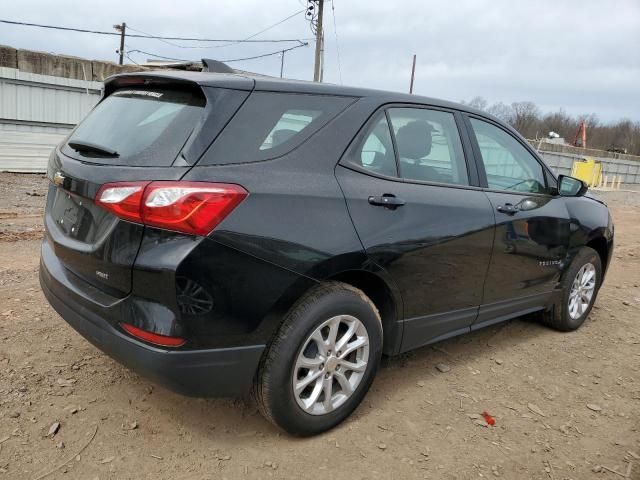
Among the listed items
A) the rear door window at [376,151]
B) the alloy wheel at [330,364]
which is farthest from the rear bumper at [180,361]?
the rear door window at [376,151]

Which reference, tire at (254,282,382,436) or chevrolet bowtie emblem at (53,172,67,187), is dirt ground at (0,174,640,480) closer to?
tire at (254,282,382,436)

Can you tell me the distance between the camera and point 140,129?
253 cm

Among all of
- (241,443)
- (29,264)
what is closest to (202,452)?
(241,443)

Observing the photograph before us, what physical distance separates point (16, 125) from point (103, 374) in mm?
→ 12618

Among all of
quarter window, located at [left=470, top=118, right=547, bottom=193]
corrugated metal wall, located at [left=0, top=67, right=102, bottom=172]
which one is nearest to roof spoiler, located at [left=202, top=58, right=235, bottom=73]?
quarter window, located at [left=470, top=118, right=547, bottom=193]

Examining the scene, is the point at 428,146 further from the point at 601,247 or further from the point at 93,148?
the point at 601,247

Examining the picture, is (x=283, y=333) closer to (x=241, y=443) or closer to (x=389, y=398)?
(x=241, y=443)

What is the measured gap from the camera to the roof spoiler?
9.21 feet

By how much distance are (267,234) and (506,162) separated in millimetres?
2301

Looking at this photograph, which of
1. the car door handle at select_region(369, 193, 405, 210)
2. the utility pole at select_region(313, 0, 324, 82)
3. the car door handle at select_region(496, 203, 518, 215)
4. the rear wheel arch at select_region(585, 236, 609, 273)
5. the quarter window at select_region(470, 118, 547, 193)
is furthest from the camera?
the utility pole at select_region(313, 0, 324, 82)

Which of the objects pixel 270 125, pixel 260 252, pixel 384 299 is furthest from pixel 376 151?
pixel 260 252

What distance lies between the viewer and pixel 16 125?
1346 cm

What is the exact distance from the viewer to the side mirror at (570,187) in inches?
164

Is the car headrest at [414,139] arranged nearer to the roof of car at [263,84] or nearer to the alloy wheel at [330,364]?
the roof of car at [263,84]
